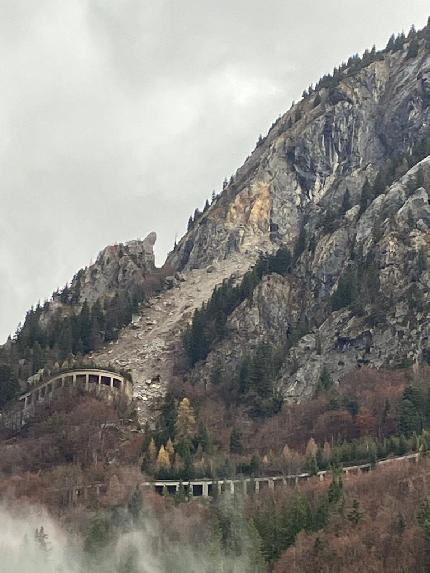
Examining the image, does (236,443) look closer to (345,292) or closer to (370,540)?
(345,292)

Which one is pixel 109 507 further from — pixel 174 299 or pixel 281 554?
pixel 174 299

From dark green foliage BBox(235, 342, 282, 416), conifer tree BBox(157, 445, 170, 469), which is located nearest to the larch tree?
conifer tree BBox(157, 445, 170, 469)

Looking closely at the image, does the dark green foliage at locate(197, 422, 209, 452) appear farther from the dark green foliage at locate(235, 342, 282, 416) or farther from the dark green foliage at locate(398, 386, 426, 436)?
the dark green foliage at locate(398, 386, 426, 436)

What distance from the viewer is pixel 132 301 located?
191625mm

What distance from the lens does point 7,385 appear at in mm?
152250

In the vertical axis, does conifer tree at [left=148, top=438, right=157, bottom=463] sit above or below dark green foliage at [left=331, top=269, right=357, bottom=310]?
below

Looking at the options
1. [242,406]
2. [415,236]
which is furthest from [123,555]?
[415,236]

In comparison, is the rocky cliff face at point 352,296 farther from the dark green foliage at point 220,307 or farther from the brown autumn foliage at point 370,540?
the brown autumn foliage at point 370,540

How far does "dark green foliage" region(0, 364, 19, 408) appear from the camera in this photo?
5945 inches

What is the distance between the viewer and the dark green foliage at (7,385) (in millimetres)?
151000

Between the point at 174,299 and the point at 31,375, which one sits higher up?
the point at 174,299

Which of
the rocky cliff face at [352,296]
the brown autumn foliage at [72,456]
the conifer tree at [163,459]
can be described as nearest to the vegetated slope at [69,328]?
the brown autumn foliage at [72,456]

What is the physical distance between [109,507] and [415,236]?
71477 mm

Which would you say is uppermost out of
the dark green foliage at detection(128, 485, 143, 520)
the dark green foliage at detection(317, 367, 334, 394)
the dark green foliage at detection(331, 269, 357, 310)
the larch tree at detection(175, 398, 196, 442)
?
the dark green foliage at detection(331, 269, 357, 310)
